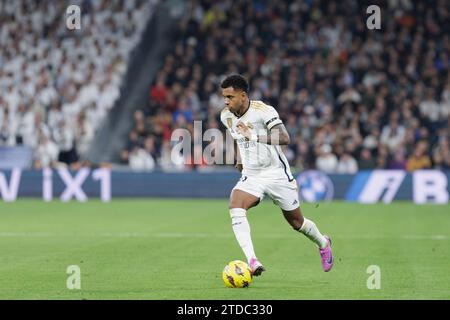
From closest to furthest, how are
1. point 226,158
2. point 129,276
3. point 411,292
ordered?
point 411,292 < point 129,276 < point 226,158

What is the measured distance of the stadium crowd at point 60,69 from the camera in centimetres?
2909

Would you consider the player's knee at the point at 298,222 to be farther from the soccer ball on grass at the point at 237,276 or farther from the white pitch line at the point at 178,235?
the white pitch line at the point at 178,235

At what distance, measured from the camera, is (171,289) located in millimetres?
10703

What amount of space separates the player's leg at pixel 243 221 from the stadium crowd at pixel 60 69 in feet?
58.1

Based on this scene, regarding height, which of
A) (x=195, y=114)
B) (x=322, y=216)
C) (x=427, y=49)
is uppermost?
(x=427, y=49)

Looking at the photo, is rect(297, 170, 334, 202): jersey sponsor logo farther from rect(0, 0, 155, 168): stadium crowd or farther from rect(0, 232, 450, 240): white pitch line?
rect(0, 232, 450, 240): white pitch line

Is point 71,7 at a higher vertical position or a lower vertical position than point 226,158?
higher

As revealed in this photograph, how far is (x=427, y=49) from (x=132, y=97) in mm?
9307

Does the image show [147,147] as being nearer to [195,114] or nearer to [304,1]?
[195,114]

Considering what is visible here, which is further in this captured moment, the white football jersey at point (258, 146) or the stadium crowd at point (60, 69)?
the stadium crowd at point (60, 69)

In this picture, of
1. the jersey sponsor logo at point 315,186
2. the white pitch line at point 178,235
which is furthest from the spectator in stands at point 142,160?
the white pitch line at point 178,235

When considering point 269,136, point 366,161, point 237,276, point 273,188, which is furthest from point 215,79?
point 237,276

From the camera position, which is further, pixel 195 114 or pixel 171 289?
pixel 195 114
